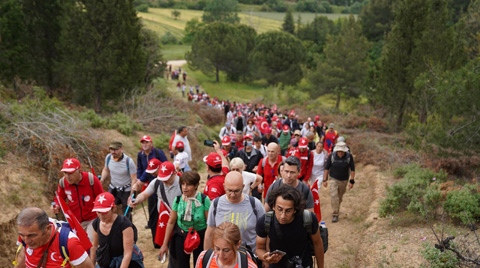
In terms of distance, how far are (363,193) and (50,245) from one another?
30.1 ft

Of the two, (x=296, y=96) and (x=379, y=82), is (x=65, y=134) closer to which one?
(x=379, y=82)

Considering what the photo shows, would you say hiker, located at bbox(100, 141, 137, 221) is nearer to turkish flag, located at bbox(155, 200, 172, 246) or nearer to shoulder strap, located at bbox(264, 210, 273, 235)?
turkish flag, located at bbox(155, 200, 172, 246)

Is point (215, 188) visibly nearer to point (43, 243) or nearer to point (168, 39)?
point (43, 243)

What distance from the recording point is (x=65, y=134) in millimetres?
9281

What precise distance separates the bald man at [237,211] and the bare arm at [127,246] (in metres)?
0.85

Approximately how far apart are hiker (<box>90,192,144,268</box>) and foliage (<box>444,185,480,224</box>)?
5587mm

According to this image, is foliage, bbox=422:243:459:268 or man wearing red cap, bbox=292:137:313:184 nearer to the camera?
foliage, bbox=422:243:459:268

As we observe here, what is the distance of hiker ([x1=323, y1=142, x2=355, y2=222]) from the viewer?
777 centimetres

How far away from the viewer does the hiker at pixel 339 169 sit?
777cm

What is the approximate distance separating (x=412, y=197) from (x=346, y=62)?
28.6m

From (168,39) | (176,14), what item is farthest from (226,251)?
(176,14)

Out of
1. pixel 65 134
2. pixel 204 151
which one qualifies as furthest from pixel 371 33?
pixel 65 134

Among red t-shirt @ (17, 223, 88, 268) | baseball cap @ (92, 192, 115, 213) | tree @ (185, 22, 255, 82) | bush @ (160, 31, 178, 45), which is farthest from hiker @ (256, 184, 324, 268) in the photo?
bush @ (160, 31, 178, 45)

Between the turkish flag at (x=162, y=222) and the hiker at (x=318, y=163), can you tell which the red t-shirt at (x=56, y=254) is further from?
the hiker at (x=318, y=163)
